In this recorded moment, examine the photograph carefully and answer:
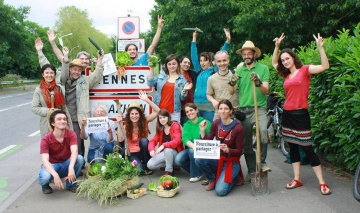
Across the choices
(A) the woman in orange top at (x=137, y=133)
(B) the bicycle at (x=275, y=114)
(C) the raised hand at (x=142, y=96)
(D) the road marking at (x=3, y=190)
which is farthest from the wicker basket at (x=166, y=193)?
(B) the bicycle at (x=275, y=114)

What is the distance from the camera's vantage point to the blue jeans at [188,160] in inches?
242

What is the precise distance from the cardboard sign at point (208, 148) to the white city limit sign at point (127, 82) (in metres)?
2.09

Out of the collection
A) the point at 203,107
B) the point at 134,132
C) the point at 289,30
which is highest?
the point at 289,30

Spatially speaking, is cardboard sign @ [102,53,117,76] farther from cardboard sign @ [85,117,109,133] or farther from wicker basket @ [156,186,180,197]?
wicker basket @ [156,186,180,197]

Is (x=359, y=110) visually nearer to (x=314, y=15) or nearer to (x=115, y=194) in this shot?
(x=115, y=194)

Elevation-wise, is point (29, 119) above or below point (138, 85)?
below

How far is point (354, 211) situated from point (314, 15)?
12797 mm

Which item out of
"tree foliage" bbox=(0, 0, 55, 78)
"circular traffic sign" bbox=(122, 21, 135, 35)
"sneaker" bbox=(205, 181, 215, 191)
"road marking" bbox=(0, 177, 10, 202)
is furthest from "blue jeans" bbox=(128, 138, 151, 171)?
"tree foliage" bbox=(0, 0, 55, 78)

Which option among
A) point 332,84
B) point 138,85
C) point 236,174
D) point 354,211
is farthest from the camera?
point 138,85

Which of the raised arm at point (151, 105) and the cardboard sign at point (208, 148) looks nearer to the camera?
the cardboard sign at point (208, 148)

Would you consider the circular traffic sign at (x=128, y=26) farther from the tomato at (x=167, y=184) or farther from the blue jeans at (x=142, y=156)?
the tomato at (x=167, y=184)

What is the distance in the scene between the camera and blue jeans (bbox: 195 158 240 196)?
5414 mm

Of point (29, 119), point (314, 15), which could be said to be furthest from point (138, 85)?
point (314, 15)

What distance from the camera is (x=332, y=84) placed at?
19.8ft
